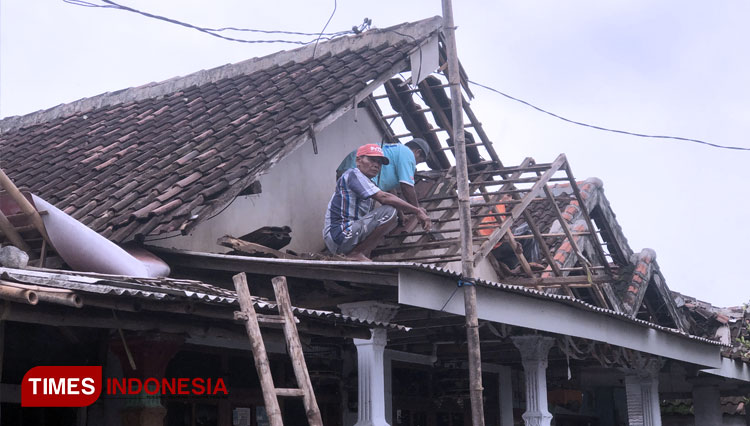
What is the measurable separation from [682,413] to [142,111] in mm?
13475

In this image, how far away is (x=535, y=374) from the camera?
1143cm

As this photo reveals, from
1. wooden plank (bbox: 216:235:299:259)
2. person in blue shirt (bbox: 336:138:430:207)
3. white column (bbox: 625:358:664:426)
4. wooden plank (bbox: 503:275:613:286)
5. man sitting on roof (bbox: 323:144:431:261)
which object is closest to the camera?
wooden plank (bbox: 216:235:299:259)

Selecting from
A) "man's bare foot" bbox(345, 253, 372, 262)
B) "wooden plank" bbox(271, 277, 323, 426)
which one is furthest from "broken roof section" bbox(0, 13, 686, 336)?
"wooden plank" bbox(271, 277, 323, 426)

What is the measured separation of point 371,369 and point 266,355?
2663mm

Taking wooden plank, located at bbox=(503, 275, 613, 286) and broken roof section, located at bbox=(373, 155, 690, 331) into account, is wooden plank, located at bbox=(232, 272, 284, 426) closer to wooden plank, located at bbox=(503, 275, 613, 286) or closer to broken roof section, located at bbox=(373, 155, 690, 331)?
broken roof section, located at bbox=(373, 155, 690, 331)

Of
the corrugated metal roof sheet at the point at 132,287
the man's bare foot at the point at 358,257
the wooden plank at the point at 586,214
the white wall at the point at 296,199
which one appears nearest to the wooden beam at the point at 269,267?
the white wall at the point at 296,199

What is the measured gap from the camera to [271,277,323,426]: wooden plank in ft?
19.4

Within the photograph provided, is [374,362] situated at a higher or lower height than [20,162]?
lower

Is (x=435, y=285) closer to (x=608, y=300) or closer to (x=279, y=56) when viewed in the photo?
(x=279, y=56)

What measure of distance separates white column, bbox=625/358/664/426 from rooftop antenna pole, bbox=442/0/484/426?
613 cm

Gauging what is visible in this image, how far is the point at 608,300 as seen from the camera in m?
14.6

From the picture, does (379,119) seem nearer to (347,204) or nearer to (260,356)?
(347,204)

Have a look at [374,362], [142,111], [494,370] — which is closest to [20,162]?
[142,111]

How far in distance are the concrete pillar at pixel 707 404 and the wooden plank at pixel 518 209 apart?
649 centimetres
